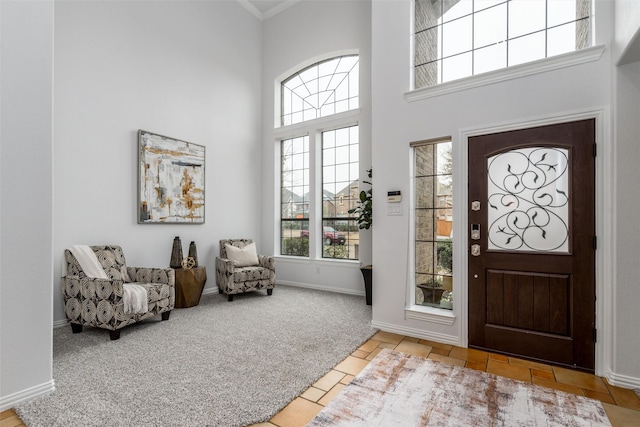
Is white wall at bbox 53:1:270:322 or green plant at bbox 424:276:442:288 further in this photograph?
white wall at bbox 53:1:270:322

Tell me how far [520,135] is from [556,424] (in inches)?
83.8

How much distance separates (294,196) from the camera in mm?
5832

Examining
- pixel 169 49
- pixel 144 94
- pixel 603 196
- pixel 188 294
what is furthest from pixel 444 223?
pixel 169 49

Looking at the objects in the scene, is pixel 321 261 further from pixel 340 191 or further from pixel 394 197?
pixel 394 197

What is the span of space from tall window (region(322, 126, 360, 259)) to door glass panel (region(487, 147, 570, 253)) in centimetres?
249

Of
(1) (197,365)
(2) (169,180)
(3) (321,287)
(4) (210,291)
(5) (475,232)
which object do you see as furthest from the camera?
(3) (321,287)

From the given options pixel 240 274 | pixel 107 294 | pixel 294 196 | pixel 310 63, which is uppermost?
pixel 310 63

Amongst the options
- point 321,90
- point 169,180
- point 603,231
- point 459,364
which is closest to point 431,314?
point 459,364

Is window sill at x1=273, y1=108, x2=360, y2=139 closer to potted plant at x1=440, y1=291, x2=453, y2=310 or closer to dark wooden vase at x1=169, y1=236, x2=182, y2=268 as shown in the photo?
dark wooden vase at x1=169, y1=236, x2=182, y2=268

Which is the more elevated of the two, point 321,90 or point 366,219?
point 321,90

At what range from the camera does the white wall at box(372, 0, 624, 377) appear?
8.54 ft

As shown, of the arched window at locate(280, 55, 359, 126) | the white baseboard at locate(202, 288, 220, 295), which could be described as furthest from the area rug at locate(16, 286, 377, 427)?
the arched window at locate(280, 55, 359, 126)

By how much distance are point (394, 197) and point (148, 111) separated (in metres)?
3.56

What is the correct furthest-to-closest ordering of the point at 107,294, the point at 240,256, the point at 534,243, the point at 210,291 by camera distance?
1. the point at 210,291
2. the point at 240,256
3. the point at 107,294
4. the point at 534,243
